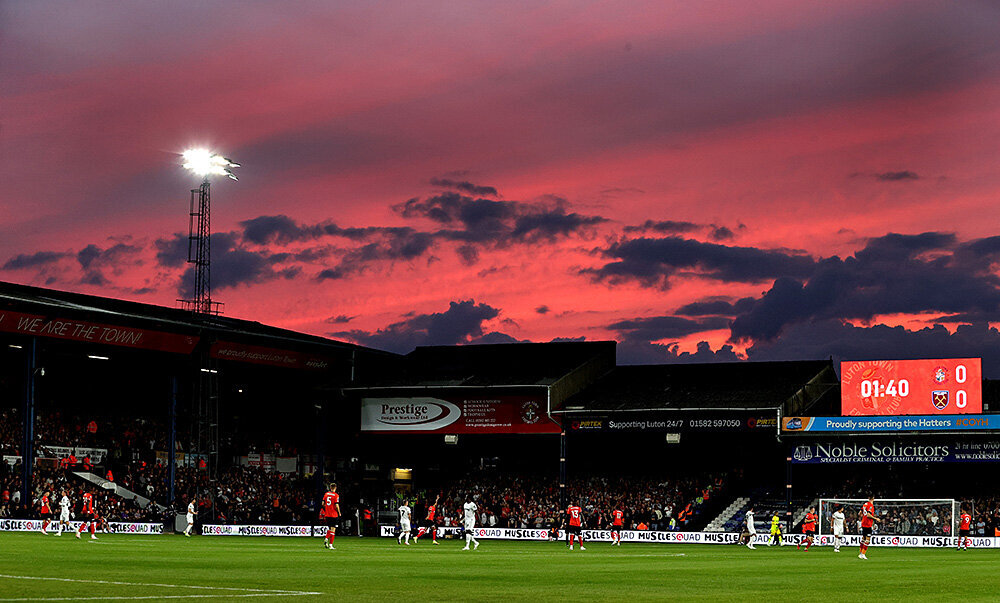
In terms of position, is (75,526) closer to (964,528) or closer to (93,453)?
(93,453)

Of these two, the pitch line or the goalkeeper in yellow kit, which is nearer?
the pitch line

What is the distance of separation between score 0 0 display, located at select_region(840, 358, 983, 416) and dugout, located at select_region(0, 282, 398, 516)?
29040 mm

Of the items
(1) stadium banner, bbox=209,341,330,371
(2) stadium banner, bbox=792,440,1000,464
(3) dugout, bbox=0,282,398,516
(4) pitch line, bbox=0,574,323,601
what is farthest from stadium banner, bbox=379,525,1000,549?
(4) pitch line, bbox=0,574,323,601

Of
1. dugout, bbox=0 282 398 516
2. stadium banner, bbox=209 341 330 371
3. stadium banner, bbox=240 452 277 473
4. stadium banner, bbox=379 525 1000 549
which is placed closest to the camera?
stadium banner, bbox=379 525 1000 549

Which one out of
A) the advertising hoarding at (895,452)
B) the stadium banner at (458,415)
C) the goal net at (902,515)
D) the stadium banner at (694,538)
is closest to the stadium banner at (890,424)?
the advertising hoarding at (895,452)

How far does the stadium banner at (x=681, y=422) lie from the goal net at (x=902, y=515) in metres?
5.12

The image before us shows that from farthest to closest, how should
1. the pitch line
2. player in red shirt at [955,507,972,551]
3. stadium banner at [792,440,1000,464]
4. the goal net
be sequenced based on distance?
stadium banner at [792,440,1000,464] < the goal net < player in red shirt at [955,507,972,551] < the pitch line

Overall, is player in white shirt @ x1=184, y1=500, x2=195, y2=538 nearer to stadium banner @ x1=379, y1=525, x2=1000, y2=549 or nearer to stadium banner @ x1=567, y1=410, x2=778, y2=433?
stadium banner @ x1=379, y1=525, x2=1000, y2=549

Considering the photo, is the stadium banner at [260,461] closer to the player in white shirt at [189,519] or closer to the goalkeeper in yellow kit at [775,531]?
the player in white shirt at [189,519]

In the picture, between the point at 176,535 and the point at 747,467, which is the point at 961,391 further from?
the point at 176,535

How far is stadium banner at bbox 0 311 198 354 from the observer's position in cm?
6059

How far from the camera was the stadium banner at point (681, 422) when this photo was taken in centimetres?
6764

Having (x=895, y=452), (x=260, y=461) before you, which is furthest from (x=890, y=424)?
(x=260, y=461)

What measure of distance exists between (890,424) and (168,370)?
3948 centimetres
